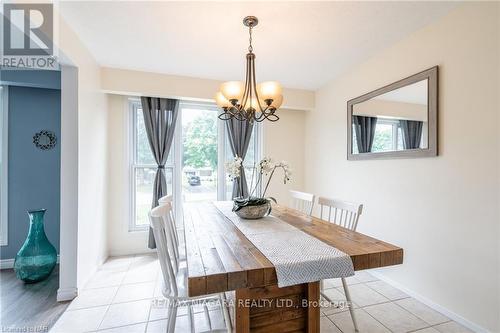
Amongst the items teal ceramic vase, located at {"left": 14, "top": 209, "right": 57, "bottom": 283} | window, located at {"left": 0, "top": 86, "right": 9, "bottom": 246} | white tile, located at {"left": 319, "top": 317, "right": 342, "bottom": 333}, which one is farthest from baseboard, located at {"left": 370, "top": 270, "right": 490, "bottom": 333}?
window, located at {"left": 0, "top": 86, "right": 9, "bottom": 246}

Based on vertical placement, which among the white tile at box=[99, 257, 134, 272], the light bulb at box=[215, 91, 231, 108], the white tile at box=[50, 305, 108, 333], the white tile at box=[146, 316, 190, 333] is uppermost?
the light bulb at box=[215, 91, 231, 108]

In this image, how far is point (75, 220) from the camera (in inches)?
87.2

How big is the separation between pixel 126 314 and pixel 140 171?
190cm

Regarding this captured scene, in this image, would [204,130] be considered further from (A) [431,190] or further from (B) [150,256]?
(A) [431,190]

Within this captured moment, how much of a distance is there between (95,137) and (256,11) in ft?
7.08

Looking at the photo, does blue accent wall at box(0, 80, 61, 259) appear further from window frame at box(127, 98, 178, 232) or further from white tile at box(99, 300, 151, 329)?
white tile at box(99, 300, 151, 329)

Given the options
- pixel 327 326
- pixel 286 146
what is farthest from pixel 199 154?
pixel 327 326

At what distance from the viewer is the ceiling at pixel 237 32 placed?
6.04 ft

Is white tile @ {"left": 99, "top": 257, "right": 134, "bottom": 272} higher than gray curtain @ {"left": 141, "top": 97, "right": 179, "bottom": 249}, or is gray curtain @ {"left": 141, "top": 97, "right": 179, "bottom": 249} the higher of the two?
gray curtain @ {"left": 141, "top": 97, "right": 179, "bottom": 249}

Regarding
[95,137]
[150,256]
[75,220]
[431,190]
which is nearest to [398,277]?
[431,190]

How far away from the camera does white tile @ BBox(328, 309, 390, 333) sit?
1.83 m

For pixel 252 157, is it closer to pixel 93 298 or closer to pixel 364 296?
pixel 364 296

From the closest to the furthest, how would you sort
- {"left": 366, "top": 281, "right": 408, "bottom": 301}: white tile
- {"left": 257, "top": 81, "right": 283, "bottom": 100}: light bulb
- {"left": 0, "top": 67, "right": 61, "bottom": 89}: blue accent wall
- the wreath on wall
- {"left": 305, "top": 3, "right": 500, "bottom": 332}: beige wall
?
{"left": 305, "top": 3, "right": 500, "bottom": 332}: beige wall → {"left": 257, "top": 81, "right": 283, "bottom": 100}: light bulb → {"left": 366, "top": 281, "right": 408, "bottom": 301}: white tile → {"left": 0, "top": 67, "right": 61, "bottom": 89}: blue accent wall → the wreath on wall

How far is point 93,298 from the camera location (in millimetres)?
2236
